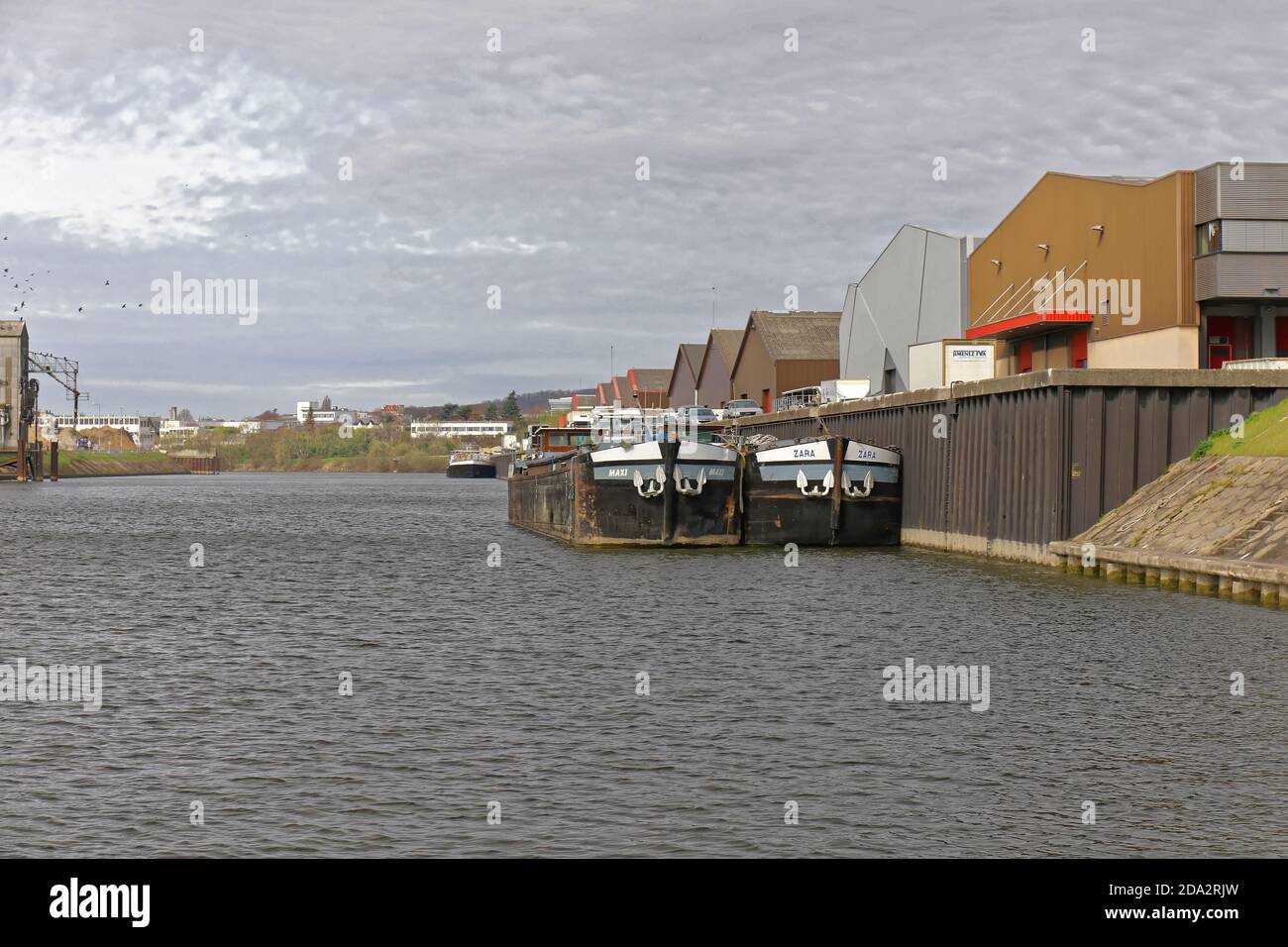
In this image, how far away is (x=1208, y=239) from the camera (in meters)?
47.5

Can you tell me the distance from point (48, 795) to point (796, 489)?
35.1m

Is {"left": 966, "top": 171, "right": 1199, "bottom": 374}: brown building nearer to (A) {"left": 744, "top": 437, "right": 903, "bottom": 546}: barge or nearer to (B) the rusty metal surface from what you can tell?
(A) {"left": 744, "top": 437, "right": 903, "bottom": 546}: barge

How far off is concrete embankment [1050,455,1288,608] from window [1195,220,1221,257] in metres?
15.4

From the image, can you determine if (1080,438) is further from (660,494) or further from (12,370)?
(12,370)

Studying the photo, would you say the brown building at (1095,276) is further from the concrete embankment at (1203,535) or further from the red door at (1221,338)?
the concrete embankment at (1203,535)

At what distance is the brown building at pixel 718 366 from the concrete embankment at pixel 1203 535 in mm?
80156

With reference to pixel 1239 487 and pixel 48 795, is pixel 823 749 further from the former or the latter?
pixel 1239 487

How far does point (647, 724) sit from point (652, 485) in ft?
96.8

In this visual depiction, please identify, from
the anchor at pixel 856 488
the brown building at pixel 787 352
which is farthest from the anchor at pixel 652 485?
the brown building at pixel 787 352

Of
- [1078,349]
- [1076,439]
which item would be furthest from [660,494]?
[1078,349]

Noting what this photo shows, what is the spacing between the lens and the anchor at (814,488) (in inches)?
1804

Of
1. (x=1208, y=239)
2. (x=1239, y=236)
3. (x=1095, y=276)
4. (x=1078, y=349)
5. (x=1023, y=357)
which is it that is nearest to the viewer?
(x=1239, y=236)

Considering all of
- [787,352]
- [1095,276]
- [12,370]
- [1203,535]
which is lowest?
[1203,535]
